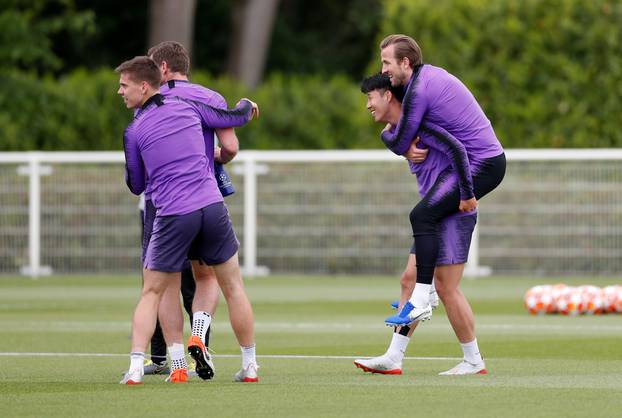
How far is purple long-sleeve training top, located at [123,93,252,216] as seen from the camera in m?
10.1

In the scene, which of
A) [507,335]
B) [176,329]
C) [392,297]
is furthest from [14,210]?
[176,329]

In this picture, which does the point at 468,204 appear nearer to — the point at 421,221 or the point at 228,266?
the point at 421,221

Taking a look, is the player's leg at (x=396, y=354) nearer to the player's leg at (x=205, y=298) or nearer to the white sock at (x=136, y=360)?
the player's leg at (x=205, y=298)

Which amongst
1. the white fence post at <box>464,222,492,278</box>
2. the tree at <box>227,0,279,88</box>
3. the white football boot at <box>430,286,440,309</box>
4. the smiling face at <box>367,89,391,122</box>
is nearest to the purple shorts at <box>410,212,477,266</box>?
the white football boot at <box>430,286,440,309</box>

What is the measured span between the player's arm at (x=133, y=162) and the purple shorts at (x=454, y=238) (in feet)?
5.84

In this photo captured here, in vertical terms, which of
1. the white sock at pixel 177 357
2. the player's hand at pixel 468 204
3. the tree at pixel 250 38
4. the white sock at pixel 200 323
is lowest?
the white sock at pixel 177 357

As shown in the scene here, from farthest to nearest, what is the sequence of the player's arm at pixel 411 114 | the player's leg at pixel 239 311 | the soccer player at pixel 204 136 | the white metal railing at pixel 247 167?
the white metal railing at pixel 247 167
the soccer player at pixel 204 136
the player's arm at pixel 411 114
the player's leg at pixel 239 311

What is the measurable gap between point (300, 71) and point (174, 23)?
9.21 meters

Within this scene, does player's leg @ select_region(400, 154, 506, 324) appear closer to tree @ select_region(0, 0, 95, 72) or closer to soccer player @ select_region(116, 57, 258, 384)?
soccer player @ select_region(116, 57, 258, 384)

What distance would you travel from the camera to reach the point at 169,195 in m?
10.1

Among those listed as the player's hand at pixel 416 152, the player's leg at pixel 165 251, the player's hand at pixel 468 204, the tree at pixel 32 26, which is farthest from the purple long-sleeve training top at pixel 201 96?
the tree at pixel 32 26

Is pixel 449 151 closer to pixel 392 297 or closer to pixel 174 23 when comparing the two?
pixel 392 297

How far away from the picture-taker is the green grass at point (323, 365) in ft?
28.9

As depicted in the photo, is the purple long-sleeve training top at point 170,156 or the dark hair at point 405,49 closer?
the purple long-sleeve training top at point 170,156
